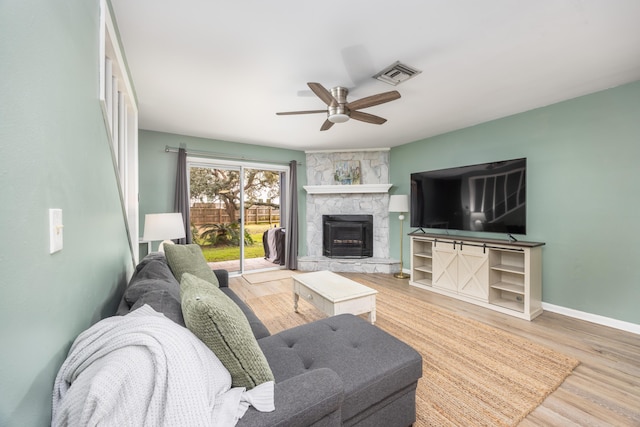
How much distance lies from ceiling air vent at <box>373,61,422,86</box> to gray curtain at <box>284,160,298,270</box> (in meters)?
2.84

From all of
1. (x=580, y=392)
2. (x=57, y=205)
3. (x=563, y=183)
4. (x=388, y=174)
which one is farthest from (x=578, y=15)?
(x=388, y=174)

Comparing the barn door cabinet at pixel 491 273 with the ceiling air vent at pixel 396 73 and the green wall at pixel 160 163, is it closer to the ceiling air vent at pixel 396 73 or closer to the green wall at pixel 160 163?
the ceiling air vent at pixel 396 73

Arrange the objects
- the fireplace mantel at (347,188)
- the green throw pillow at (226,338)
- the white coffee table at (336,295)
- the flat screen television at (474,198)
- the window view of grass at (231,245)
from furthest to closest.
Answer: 1. the fireplace mantel at (347,188)
2. the window view of grass at (231,245)
3. the flat screen television at (474,198)
4. the white coffee table at (336,295)
5. the green throw pillow at (226,338)

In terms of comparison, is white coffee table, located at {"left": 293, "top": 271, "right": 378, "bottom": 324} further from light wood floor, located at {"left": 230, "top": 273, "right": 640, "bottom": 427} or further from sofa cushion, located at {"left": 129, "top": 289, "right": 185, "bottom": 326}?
sofa cushion, located at {"left": 129, "top": 289, "right": 185, "bottom": 326}

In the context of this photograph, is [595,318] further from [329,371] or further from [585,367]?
[329,371]

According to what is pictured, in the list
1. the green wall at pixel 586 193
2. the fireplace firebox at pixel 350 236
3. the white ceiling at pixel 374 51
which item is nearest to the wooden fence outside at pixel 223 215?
the fireplace firebox at pixel 350 236

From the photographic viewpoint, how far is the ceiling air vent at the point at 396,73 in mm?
2135

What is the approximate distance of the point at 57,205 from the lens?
73cm

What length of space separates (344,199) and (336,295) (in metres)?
2.95

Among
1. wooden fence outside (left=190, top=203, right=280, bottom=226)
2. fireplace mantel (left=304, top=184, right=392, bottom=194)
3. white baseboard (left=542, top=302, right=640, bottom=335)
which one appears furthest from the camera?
fireplace mantel (left=304, top=184, right=392, bottom=194)

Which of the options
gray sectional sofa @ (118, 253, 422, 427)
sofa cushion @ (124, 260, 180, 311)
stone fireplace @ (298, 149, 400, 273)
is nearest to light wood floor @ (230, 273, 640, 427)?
gray sectional sofa @ (118, 253, 422, 427)

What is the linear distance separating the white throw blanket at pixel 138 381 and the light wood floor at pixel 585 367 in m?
1.80

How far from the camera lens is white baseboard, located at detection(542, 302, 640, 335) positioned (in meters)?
2.49

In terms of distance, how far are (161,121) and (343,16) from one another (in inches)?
115
